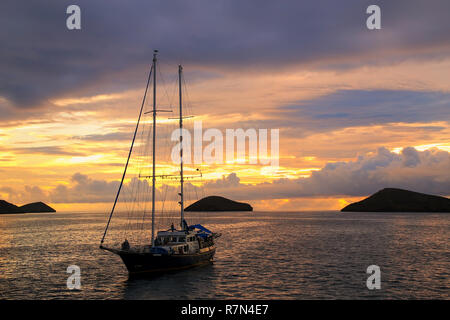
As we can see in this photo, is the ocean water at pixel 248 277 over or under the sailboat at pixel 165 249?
under

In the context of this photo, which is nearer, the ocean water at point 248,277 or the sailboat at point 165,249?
the ocean water at point 248,277

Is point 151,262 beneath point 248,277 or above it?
above

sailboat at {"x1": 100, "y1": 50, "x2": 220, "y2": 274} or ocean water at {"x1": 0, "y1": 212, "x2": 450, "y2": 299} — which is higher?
sailboat at {"x1": 100, "y1": 50, "x2": 220, "y2": 274}

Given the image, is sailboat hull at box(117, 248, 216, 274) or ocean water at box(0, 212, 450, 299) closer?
ocean water at box(0, 212, 450, 299)

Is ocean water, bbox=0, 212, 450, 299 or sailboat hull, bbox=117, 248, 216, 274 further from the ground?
sailboat hull, bbox=117, 248, 216, 274

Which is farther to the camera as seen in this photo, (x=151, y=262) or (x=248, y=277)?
(x=248, y=277)

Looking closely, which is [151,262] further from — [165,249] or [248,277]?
[248,277]

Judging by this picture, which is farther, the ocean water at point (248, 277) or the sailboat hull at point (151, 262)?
the sailboat hull at point (151, 262)

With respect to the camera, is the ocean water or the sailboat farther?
the sailboat

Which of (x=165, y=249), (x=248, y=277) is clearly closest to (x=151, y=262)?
(x=165, y=249)

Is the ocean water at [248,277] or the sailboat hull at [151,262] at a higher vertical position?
the sailboat hull at [151,262]
